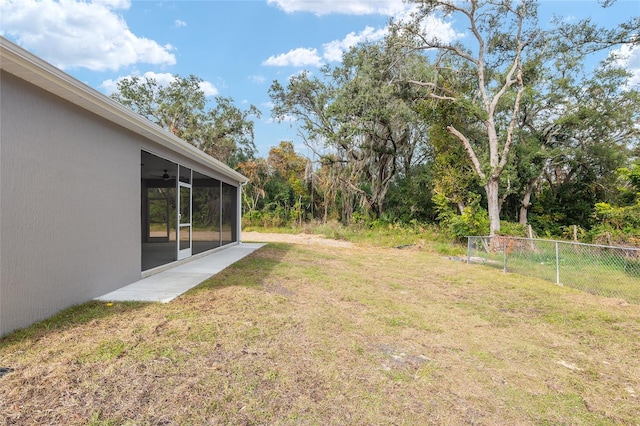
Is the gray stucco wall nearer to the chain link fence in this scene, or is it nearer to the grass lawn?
the grass lawn

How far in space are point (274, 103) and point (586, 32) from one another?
13728 millimetres

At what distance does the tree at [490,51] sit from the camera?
468 inches

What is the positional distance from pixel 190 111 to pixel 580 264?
20653 millimetres

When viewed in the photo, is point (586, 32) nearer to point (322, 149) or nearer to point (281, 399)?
point (322, 149)

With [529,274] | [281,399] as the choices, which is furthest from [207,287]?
[529,274]

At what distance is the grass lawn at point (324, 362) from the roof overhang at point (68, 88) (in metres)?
2.32

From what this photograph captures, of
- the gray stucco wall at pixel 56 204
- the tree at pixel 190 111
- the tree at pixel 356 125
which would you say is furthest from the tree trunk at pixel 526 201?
the tree at pixel 190 111

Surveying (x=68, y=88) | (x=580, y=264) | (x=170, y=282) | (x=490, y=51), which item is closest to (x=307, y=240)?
(x=170, y=282)

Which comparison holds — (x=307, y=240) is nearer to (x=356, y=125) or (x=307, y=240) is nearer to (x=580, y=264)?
(x=356, y=125)

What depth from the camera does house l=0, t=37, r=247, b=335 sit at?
2932 millimetres

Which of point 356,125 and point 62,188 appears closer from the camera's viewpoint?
point 62,188

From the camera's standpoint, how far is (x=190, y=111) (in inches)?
803

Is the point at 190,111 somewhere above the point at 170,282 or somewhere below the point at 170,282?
above

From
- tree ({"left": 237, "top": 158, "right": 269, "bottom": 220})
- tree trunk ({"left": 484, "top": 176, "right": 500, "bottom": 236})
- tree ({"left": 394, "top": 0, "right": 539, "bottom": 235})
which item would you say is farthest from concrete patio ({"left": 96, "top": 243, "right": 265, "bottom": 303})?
tree ({"left": 237, "top": 158, "right": 269, "bottom": 220})
